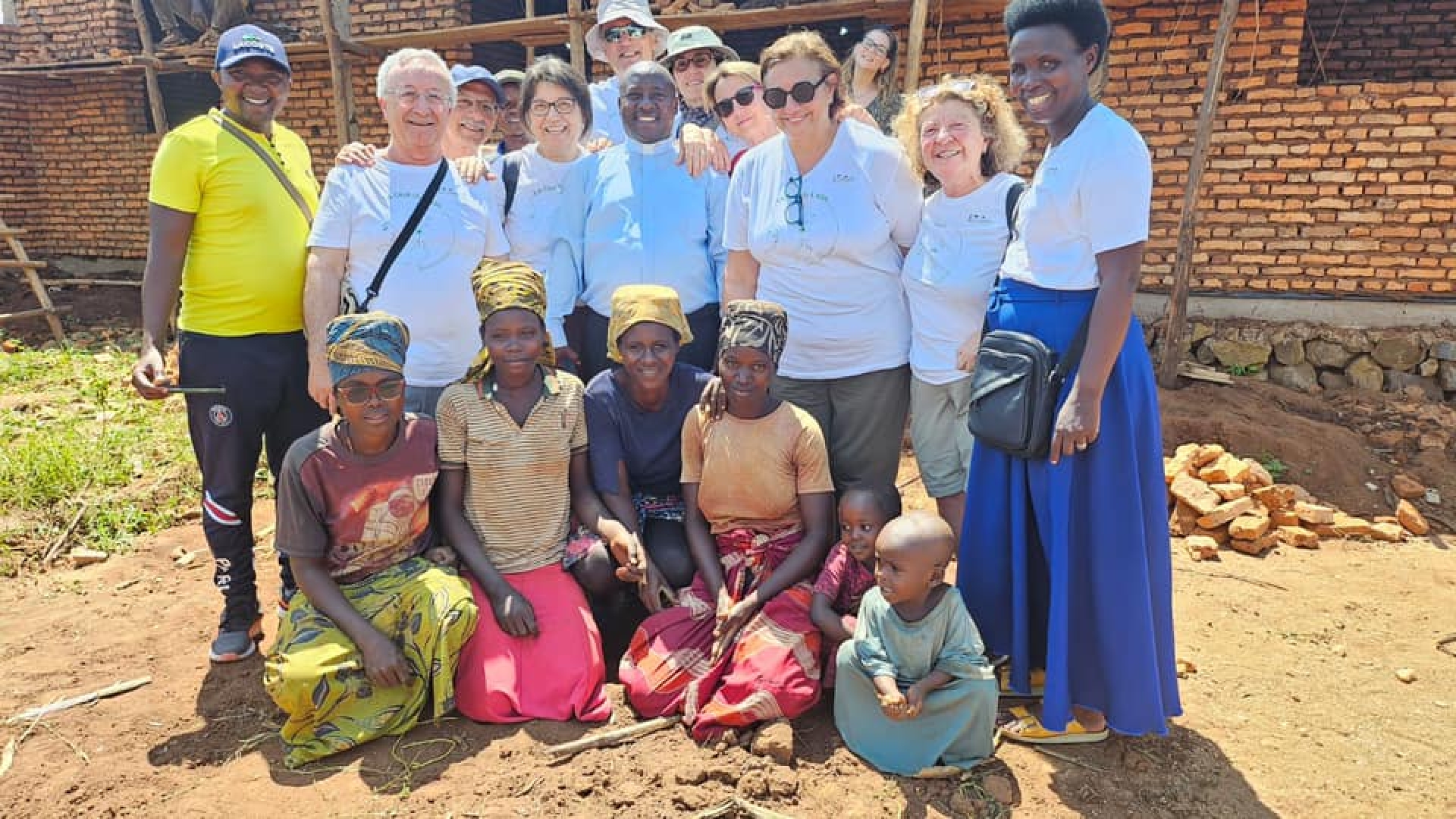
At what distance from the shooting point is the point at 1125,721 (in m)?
2.58

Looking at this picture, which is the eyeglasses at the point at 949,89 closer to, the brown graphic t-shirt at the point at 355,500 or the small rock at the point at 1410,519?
the brown graphic t-shirt at the point at 355,500

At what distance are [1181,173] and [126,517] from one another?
774 centimetres

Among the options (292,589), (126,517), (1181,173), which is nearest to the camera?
(292,589)

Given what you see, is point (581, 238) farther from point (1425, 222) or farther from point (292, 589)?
point (1425, 222)

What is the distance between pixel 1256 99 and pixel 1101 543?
20.2ft

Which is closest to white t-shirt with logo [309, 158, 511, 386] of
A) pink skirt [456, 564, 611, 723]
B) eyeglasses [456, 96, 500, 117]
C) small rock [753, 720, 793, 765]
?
eyeglasses [456, 96, 500, 117]

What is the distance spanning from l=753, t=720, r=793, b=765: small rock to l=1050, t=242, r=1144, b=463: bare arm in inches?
43.6

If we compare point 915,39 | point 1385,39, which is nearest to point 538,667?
point 915,39

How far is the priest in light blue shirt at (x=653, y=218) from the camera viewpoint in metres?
3.56

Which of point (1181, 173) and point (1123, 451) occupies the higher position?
point (1181, 173)

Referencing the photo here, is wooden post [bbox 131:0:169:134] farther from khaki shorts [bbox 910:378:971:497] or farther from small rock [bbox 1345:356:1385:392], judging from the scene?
small rock [bbox 1345:356:1385:392]

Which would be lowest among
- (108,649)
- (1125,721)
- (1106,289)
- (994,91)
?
(108,649)

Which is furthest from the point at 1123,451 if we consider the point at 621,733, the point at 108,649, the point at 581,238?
the point at 108,649

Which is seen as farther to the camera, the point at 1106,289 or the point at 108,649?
the point at 108,649
